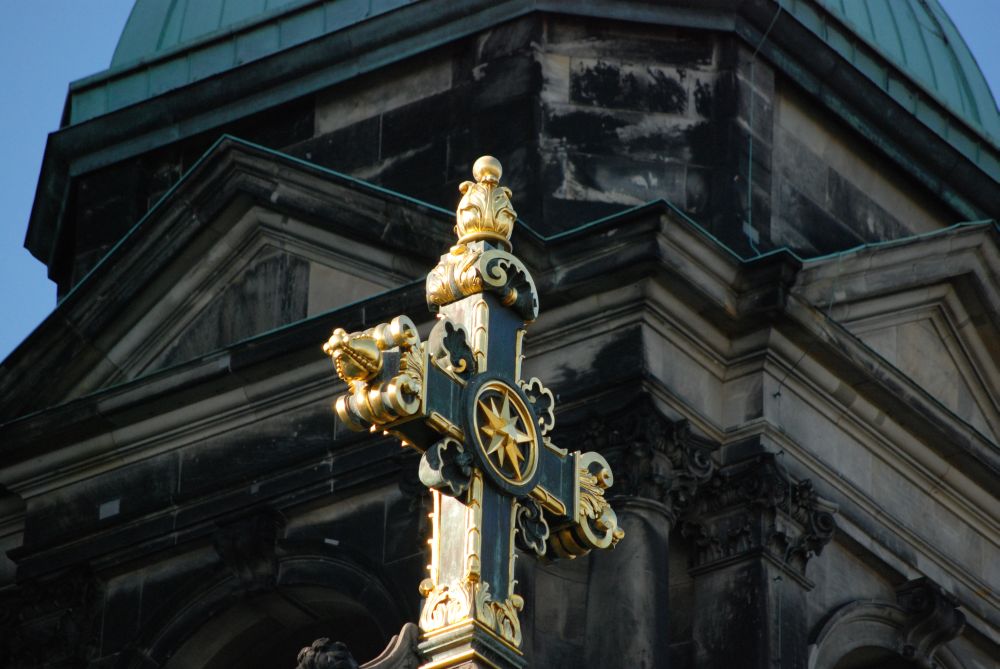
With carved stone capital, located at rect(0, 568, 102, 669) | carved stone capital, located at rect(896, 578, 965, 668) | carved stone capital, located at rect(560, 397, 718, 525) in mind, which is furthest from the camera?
carved stone capital, located at rect(0, 568, 102, 669)

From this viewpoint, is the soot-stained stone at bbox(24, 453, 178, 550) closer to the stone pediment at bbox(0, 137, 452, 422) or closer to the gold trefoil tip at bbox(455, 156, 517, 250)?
the stone pediment at bbox(0, 137, 452, 422)

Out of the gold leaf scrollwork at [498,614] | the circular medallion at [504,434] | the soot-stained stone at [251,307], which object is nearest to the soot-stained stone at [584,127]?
the soot-stained stone at [251,307]

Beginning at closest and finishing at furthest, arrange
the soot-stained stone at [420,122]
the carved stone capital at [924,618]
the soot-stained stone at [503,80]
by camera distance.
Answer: the carved stone capital at [924,618]
the soot-stained stone at [503,80]
the soot-stained stone at [420,122]

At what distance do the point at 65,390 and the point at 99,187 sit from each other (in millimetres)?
2815

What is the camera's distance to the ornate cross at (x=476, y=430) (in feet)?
47.2

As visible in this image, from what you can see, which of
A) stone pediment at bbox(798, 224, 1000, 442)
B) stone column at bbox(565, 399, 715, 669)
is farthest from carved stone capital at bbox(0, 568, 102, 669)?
stone pediment at bbox(798, 224, 1000, 442)

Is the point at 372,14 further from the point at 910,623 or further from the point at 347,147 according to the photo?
the point at 910,623

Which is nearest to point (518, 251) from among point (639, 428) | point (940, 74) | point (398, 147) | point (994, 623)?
point (639, 428)

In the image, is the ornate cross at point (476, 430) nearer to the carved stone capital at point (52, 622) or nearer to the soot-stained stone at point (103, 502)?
the soot-stained stone at point (103, 502)

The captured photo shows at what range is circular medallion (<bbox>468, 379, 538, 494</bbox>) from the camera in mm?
14688

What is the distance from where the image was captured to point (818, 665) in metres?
26.7

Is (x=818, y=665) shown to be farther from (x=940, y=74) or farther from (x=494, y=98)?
(x=940, y=74)

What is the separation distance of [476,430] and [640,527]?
1096cm

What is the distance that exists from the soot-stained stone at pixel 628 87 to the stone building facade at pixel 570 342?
31 mm
